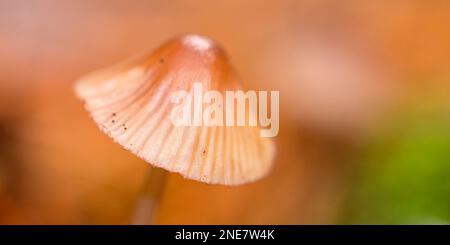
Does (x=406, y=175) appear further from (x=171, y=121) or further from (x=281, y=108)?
(x=171, y=121)

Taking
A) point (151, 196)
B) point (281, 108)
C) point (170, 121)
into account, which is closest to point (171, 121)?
point (170, 121)

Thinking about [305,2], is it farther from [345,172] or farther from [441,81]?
[345,172]

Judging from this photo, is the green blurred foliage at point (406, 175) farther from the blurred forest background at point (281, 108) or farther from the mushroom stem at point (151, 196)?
the mushroom stem at point (151, 196)

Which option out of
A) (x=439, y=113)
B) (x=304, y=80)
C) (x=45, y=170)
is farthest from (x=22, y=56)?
(x=439, y=113)

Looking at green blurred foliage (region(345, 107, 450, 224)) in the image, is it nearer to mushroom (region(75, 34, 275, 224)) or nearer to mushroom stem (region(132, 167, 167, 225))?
mushroom (region(75, 34, 275, 224))

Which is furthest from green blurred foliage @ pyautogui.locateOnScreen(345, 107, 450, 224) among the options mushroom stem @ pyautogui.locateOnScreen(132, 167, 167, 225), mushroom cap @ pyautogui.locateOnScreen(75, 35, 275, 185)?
mushroom stem @ pyautogui.locateOnScreen(132, 167, 167, 225)
